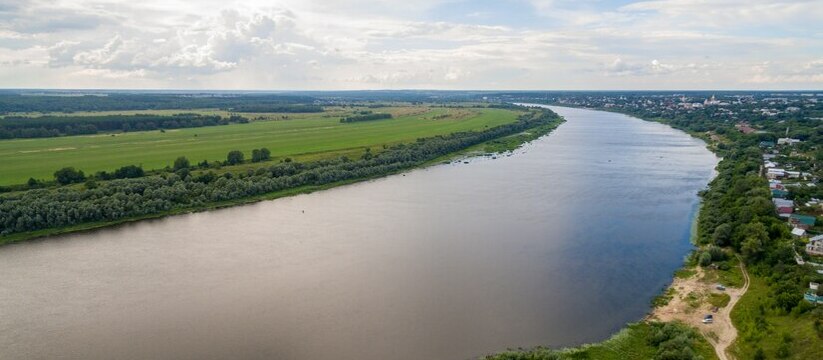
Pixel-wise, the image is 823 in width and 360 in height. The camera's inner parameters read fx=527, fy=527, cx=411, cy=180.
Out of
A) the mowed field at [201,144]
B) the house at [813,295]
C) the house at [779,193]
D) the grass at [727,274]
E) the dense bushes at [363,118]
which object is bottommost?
the grass at [727,274]

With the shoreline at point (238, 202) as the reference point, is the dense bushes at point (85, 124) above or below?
above

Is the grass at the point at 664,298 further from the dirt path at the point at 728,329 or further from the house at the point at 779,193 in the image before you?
the house at the point at 779,193

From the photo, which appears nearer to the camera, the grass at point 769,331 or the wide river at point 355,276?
the grass at point 769,331

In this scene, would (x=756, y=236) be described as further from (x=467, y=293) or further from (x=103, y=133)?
(x=103, y=133)

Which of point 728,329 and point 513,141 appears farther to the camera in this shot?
point 513,141

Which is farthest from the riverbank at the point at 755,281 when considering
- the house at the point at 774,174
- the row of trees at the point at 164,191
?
the row of trees at the point at 164,191

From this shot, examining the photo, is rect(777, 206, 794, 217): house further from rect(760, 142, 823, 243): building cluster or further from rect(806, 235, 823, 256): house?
rect(806, 235, 823, 256): house

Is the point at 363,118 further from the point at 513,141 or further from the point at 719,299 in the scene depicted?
the point at 719,299

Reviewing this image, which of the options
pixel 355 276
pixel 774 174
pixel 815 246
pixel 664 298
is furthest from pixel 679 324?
pixel 774 174
